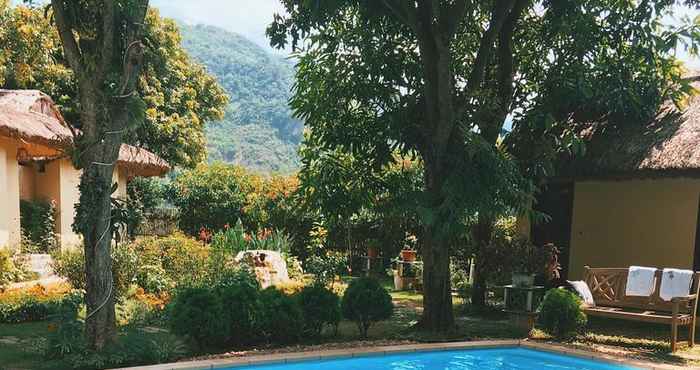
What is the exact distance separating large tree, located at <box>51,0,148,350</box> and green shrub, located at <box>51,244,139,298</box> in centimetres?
271

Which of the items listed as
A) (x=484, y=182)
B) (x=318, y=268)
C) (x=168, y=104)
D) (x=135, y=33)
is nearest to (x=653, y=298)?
(x=484, y=182)

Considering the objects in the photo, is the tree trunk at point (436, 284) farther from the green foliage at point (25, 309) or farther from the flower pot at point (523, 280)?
the green foliage at point (25, 309)

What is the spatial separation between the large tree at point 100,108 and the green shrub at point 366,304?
3135 mm

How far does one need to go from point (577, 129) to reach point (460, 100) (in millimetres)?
3540

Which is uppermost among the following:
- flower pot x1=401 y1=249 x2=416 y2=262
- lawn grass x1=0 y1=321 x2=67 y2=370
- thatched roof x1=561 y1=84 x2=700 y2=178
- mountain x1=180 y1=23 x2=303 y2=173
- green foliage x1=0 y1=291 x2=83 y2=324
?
mountain x1=180 y1=23 x2=303 y2=173

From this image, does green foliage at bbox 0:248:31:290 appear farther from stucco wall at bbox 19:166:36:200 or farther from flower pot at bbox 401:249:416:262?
flower pot at bbox 401:249:416:262

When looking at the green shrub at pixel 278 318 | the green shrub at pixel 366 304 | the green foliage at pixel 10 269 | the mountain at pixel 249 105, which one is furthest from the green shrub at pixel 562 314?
the mountain at pixel 249 105

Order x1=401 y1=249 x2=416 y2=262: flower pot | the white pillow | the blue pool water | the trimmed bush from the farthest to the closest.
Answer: x1=401 y1=249 x2=416 y2=262: flower pot < the white pillow < the trimmed bush < the blue pool water

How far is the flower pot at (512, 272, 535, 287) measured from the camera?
9414 millimetres

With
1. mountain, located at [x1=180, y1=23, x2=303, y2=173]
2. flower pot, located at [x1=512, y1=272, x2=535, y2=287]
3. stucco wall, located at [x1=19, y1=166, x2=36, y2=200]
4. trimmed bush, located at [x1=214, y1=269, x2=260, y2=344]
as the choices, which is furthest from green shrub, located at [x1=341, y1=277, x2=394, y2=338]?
mountain, located at [x1=180, y1=23, x2=303, y2=173]

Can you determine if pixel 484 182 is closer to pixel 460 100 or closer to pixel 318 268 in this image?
pixel 460 100

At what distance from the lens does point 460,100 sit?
842 cm

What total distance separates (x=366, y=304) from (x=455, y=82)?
174 inches

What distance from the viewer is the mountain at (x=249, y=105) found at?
67.7m
